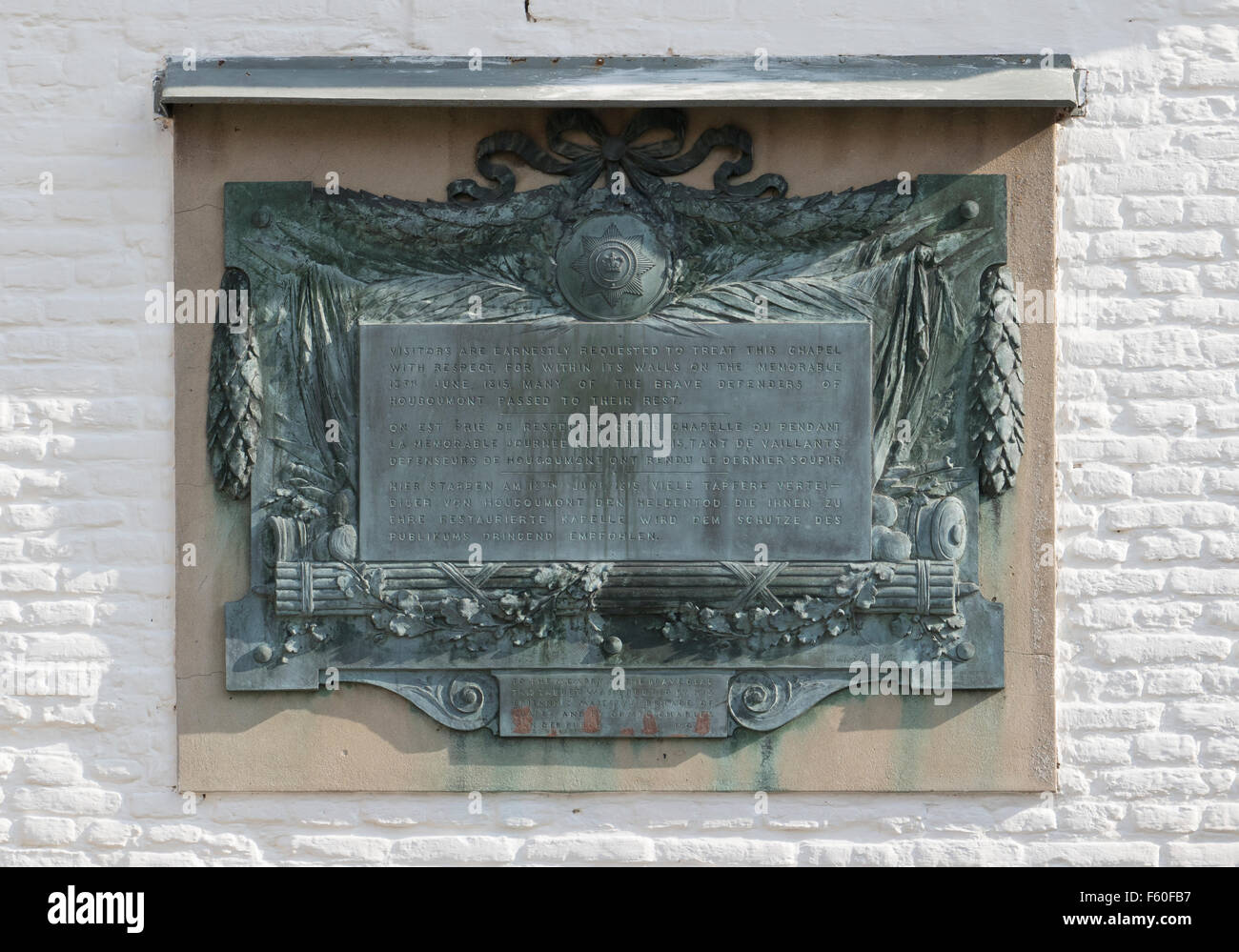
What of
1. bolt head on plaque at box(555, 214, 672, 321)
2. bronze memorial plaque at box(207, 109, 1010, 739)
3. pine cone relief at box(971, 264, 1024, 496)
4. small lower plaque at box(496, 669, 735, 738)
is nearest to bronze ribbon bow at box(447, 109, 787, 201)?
bronze memorial plaque at box(207, 109, 1010, 739)

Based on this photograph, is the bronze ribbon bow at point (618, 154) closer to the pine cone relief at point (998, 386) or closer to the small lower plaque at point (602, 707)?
the pine cone relief at point (998, 386)

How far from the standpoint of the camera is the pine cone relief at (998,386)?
498 centimetres

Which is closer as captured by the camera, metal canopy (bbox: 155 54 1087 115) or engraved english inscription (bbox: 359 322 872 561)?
metal canopy (bbox: 155 54 1087 115)

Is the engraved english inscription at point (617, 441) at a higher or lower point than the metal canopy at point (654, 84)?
lower

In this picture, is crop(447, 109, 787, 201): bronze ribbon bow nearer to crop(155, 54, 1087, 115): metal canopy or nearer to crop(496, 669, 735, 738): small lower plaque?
crop(155, 54, 1087, 115): metal canopy

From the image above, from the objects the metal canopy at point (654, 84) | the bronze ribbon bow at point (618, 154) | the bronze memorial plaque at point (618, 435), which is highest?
the metal canopy at point (654, 84)

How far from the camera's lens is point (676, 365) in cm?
500

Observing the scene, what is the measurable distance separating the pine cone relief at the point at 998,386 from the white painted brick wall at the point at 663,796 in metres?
0.21

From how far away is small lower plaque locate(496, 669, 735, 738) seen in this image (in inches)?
198

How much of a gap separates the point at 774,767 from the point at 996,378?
150cm

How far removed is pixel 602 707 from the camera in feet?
16.5

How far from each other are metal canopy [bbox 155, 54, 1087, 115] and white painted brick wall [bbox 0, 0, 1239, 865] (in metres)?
0.15

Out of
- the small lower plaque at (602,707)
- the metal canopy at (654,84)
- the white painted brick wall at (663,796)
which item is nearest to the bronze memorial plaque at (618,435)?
the small lower plaque at (602,707)

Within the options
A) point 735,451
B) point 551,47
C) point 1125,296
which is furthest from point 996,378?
point 551,47
